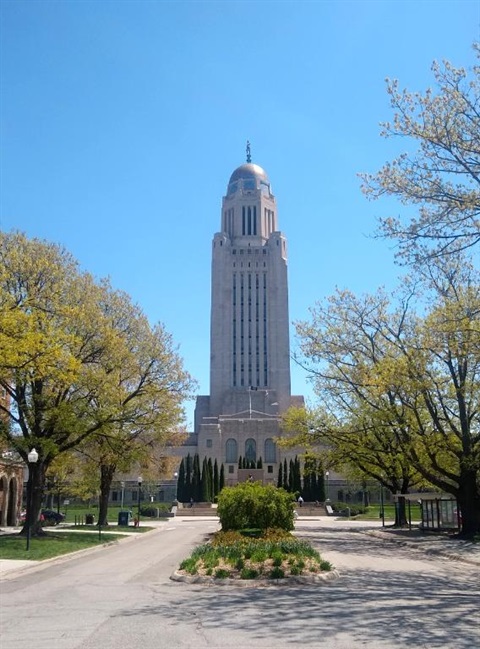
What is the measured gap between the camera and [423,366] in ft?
87.9

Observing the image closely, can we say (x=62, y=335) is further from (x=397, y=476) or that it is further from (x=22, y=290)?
(x=397, y=476)

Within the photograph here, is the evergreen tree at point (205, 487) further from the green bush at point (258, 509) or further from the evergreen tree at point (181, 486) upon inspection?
the green bush at point (258, 509)

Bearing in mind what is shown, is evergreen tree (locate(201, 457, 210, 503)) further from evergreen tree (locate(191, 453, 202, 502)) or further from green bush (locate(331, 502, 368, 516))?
green bush (locate(331, 502, 368, 516))

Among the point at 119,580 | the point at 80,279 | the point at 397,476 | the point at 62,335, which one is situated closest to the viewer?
the point at 119,580

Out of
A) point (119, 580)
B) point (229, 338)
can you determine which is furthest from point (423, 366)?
point (229, 338)

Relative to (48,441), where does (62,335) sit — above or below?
above

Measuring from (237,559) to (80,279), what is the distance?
1657 cm

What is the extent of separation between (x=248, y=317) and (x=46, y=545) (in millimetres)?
96543

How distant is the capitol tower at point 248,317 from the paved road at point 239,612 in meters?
92.4

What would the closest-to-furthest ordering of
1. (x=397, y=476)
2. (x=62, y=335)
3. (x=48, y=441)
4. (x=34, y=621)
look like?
(x=34, y=621), (x=62, y=335), (x=48, y=441), (x=397, y=476)

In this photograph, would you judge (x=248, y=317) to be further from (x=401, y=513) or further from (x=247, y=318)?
(x=401, y=513)

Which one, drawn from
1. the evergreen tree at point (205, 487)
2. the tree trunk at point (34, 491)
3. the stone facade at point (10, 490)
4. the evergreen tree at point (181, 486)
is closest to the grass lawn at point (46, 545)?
the tree trunk at point (34, 491)

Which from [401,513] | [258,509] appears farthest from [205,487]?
[258,509]

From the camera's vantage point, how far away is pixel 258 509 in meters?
23.3
